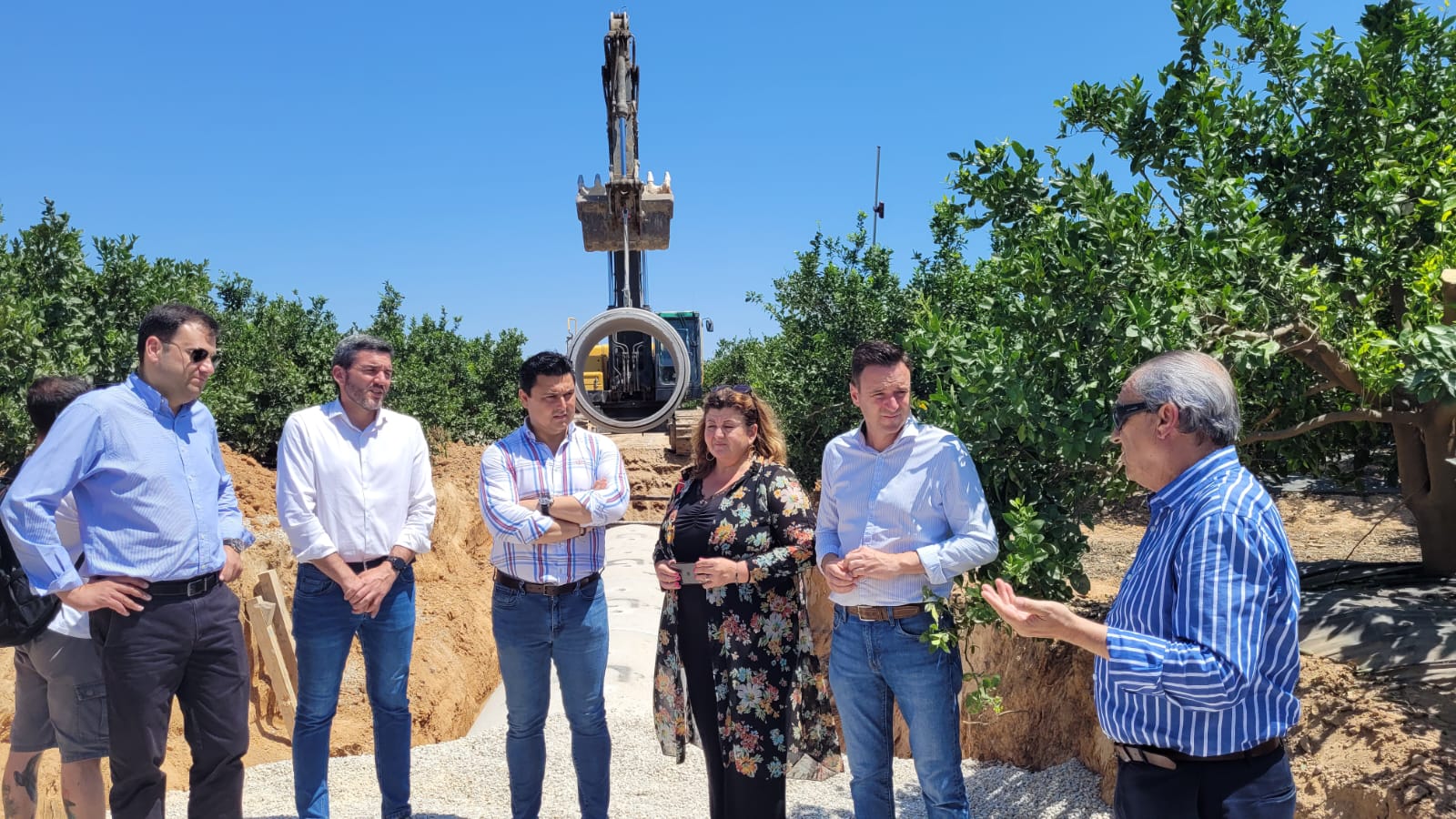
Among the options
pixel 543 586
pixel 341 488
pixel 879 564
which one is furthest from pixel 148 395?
pixel 879 564

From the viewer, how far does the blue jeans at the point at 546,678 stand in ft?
11.3

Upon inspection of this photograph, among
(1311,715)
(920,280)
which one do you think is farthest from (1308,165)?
(920,280)

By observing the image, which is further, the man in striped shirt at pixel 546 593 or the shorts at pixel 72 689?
the man in striped shirt at pixel 546 593

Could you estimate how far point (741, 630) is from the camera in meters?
3.18

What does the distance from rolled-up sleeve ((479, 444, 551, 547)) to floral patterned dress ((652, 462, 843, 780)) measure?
1.68 ft

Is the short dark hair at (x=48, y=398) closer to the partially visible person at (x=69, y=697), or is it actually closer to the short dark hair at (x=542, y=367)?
the partially visible person at (x=69, y=697)

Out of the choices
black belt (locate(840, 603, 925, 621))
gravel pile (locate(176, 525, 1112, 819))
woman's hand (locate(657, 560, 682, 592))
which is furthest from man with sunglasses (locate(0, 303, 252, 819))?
black belt (locate(840, 603, 925, 621))

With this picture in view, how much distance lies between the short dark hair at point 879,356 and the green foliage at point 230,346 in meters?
5.90

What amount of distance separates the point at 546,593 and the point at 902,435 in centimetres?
149

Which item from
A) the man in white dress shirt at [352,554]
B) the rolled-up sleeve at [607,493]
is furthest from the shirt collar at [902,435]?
the man in white dress shirt at [352,554]

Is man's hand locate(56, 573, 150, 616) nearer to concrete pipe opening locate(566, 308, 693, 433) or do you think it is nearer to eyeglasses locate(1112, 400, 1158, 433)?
eyeglasses locate(1112, 400, 1158, 433)

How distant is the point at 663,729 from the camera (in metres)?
3.37

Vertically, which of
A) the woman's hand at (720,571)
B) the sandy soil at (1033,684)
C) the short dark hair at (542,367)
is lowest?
the sandy soil at (1033,684)

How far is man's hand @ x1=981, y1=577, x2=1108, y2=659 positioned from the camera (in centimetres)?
183
